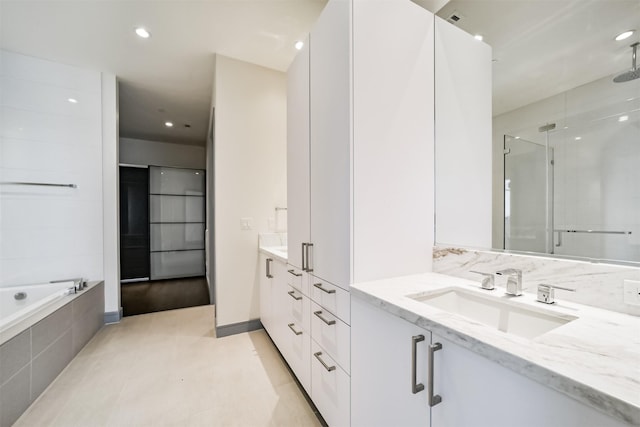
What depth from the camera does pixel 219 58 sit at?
8.18ft

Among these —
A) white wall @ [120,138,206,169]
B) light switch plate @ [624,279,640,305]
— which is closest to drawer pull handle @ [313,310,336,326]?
light switch plate @ [624,279,640,305]

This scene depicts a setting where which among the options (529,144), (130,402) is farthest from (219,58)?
(130,402)

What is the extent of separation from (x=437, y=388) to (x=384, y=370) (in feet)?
0.76

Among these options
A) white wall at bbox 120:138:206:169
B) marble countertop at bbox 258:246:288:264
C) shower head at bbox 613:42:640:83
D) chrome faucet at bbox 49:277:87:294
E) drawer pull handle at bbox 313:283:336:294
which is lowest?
chrome faucet at bbox 49:277:87:294

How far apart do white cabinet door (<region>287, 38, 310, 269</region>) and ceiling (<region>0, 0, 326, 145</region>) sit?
2.15 feet

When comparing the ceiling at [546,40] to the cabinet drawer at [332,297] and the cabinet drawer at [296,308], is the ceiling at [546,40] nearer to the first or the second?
the cabinet drawer at [332,297]


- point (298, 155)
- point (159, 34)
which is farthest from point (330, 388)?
point (159, 34)

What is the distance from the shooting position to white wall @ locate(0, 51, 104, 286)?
96.0 inches

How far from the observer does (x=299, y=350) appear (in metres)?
1.67

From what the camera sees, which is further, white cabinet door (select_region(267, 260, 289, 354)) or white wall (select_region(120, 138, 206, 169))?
white wall (select_region(120, 138, 206, 169))

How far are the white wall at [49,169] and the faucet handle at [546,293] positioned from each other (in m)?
3.68

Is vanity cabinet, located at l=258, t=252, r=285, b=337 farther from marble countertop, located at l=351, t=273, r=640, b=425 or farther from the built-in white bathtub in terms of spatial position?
the built-in white bathtub

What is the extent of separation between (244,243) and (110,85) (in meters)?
2.34

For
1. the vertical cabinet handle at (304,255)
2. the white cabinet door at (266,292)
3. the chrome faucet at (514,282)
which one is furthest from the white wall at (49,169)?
the chrome faucet at (514,282)
